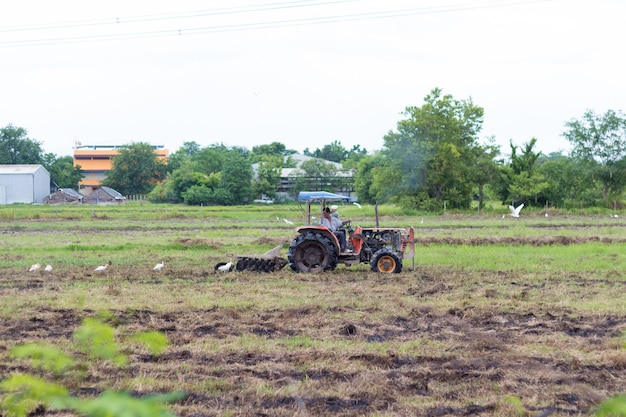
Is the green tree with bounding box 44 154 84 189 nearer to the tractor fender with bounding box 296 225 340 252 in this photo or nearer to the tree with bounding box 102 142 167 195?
the tree with bounding box 102 142 167 195

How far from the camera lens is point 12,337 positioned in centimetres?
995

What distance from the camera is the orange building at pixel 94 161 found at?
50.5 m

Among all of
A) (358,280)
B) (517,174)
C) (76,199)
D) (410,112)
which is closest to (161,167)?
(76,199)

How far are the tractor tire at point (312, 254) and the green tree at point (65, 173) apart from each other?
45160 millimetres

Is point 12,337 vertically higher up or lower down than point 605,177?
lower down

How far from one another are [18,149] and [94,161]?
26.3 meters

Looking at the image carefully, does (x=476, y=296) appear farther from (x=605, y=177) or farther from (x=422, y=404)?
(x=605, y=177)

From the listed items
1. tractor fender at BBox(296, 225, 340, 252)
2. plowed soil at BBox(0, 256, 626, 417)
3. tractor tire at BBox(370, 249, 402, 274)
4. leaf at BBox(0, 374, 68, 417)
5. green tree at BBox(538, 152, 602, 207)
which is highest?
green tree at BBox(538, 152, 602, 207)

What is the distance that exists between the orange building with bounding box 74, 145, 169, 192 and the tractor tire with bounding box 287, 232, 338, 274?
1272 inches

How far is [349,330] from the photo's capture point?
10.2 m

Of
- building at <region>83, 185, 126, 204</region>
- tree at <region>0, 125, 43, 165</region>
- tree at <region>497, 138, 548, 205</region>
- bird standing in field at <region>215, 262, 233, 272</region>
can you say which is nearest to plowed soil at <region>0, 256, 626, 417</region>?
bird standing in field at <region>215, 262, 233, 272</region>

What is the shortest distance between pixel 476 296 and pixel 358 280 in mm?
3179

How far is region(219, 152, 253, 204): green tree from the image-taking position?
63625mm

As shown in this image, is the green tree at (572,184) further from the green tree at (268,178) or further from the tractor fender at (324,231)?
the tractor fender at (324,231)
